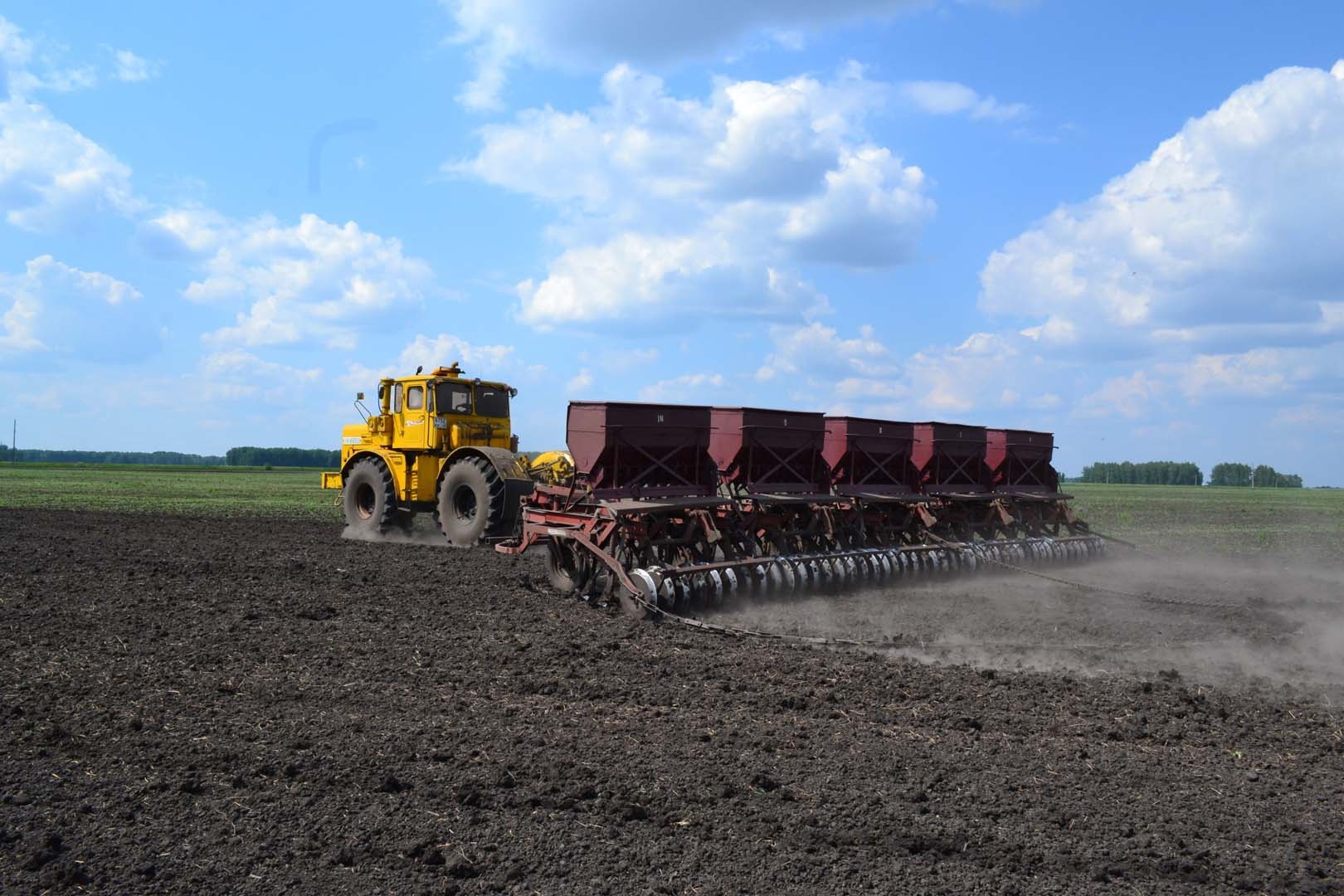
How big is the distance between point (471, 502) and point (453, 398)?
194cm

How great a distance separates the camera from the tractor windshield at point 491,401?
17.6m

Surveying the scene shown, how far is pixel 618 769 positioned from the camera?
218 inches

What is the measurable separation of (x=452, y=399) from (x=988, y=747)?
1296 centimetres

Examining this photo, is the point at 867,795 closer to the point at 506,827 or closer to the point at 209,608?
the point at 506,827

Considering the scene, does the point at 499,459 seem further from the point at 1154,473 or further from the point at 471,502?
the point at 1154,473

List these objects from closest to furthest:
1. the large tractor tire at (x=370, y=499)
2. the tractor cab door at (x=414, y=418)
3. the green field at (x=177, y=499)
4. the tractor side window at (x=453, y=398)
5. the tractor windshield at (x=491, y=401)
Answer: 1. the tractor side window at (x=453, y=398)
2. the tractor cab door at (x=414, y=418)
3. the tractor windshield at (x=491, y=401)
4. the large tractor tire at (x=370, y=499)
5. the green field at (x=177, y=499)

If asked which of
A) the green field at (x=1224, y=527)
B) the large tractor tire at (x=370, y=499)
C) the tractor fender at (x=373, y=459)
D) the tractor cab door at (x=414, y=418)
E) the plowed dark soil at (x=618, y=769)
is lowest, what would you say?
the plowed dark soil at (x=618, y=769)

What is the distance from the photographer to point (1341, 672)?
8555 mm

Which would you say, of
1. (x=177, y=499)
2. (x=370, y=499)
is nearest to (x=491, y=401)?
(x=370, y=499)

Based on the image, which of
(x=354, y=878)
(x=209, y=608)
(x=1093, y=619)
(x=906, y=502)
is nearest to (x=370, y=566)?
(x=209, y=608)

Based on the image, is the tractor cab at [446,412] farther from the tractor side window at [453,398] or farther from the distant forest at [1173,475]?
the distant forest at [1173,475]

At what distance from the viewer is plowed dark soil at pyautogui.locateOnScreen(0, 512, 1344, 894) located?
173 inches

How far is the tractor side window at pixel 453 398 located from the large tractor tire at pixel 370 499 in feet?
6.46

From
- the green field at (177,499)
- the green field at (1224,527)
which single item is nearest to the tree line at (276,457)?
the green field at (177,499)
